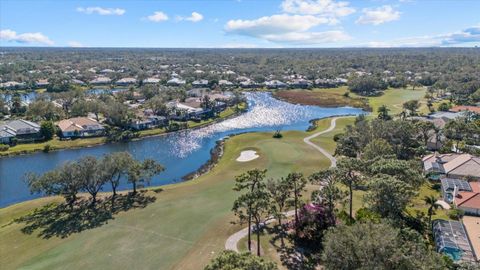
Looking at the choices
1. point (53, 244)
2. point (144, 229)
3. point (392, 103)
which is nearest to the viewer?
point (53, 244)

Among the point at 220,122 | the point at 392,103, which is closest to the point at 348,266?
the point at 220,122

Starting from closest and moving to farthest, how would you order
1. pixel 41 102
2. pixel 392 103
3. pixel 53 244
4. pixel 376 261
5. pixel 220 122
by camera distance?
pixel 376 261, pixel 53 244, pixel 41 102, pixel 220 122, pixel 392 103

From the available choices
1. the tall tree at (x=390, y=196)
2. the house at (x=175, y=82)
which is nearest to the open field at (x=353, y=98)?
the house at (x=175, y=82)

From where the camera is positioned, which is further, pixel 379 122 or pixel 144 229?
pixel 379 122

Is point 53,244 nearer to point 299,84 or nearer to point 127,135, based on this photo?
point 127,135

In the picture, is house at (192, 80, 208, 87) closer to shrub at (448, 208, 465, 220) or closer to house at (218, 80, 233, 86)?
house at (218, 80, 233, 86)

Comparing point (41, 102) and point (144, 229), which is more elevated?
point (41, 102)
